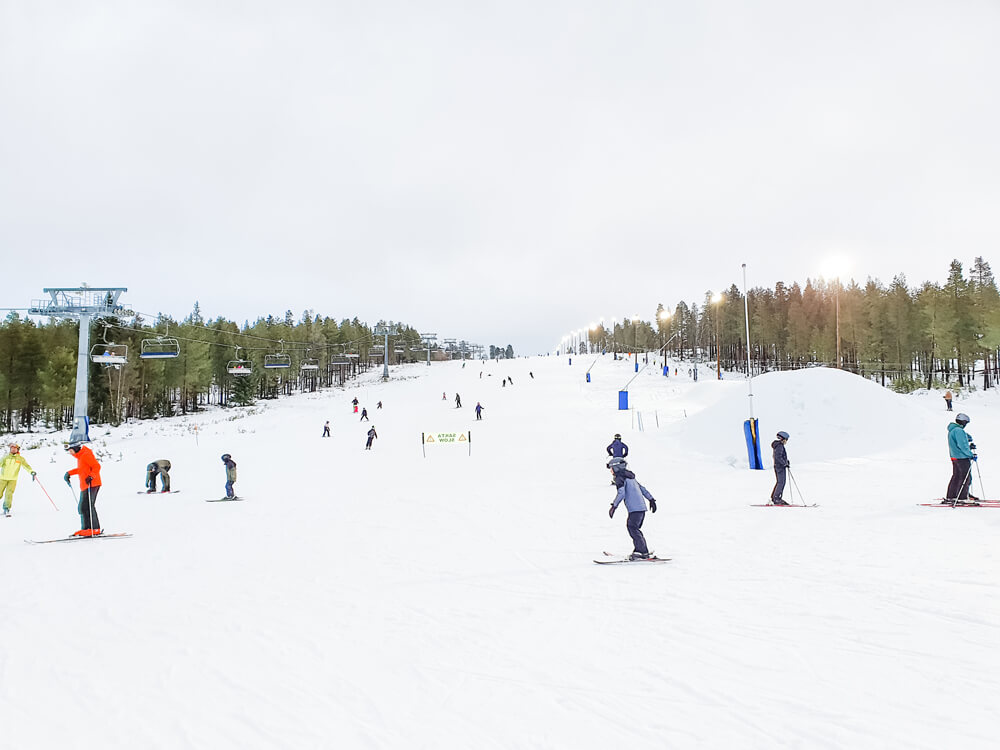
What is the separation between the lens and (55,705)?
168 inches

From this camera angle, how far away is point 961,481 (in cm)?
1062

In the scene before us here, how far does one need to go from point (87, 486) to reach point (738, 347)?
9138 centimetres

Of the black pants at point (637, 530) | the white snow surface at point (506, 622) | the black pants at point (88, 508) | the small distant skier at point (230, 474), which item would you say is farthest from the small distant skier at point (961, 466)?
the black pants at point (88, 508)

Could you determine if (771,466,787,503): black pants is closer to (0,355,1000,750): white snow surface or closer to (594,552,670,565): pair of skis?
(0,355,1000,750): white snow surface

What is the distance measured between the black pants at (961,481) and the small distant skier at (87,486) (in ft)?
59.8

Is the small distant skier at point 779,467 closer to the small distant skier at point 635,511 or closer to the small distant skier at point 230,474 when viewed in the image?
the small distant skier at point 635,511

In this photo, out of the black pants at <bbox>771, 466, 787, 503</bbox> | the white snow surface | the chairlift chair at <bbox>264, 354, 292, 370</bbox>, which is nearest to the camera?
the white snow surface

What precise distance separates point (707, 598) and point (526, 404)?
37.3 metres

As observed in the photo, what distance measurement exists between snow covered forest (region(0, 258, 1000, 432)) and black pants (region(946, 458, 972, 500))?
3331 cm

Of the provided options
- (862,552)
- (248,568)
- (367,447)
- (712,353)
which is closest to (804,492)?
(862,552)

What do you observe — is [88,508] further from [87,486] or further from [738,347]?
[738,347]

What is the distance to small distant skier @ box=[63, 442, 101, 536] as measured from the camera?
9898 mm

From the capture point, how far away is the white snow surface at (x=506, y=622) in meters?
3.94

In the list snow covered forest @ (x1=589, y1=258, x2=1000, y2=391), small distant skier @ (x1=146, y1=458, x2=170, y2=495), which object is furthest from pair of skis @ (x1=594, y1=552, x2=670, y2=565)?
snow covered forest @ (x1=589, y1=258, x2=1000, y2=391)
